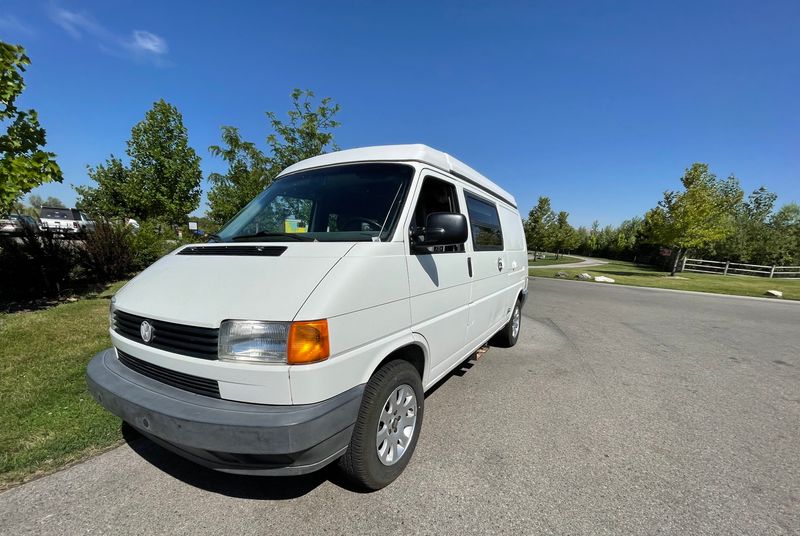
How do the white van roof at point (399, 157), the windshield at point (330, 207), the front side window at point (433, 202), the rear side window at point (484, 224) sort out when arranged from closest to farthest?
the windshield at point (330, 207) → the front side window at point (433, 202) → the white van roof at point (399, 157) → the rear side window at point (484, 224)

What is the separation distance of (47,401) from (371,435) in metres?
Answer: 3.42

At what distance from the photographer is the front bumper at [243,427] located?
169 cm

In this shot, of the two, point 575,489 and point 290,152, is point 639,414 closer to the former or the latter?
point 575,489

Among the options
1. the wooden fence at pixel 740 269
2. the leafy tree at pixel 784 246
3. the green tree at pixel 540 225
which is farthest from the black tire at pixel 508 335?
the leafy tree at pixel 784 246

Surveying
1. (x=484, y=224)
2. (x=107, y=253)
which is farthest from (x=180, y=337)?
(x=107, y=253)

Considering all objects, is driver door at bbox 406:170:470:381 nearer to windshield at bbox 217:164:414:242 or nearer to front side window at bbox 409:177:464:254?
front side window at bbox 409:177:464:254

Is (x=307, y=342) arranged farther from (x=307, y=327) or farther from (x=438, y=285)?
(x=438, y=285)

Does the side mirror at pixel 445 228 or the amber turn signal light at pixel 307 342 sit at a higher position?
the side mirror at pixel 445 228

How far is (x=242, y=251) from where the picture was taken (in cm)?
232

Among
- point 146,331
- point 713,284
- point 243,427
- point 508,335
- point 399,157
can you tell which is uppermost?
point 399,157

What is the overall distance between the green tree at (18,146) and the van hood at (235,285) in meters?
4.10

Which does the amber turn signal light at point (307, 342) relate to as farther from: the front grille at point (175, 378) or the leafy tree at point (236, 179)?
the leafy tree at point (236, 179)

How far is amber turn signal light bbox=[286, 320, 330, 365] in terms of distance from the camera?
175cm

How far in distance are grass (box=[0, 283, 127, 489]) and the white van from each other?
2.65 ft
